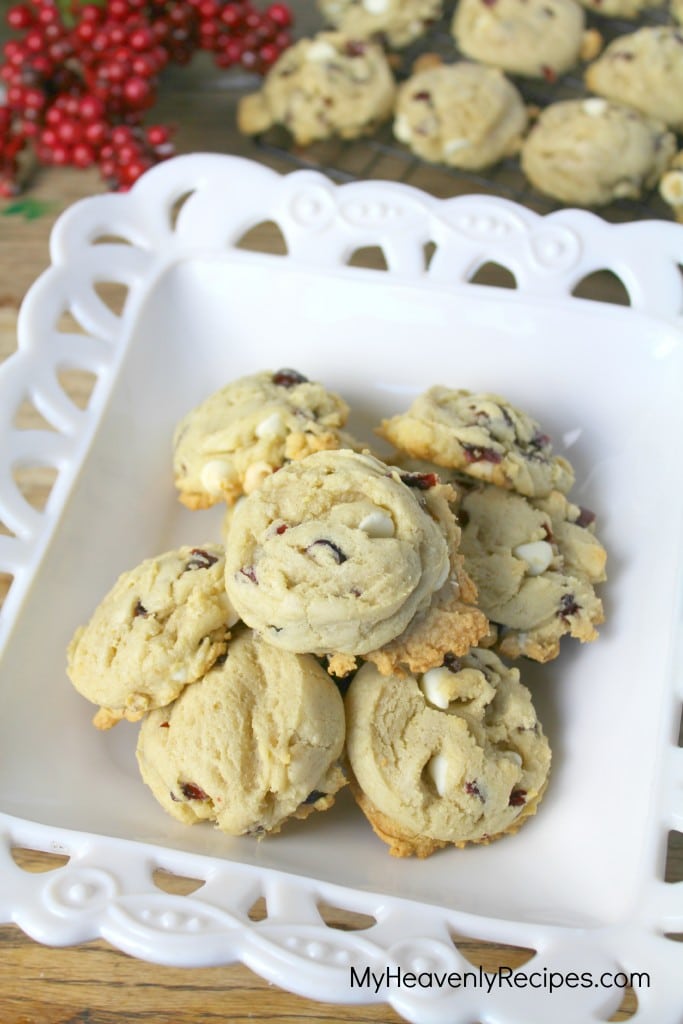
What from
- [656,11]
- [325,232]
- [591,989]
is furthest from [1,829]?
[656,11]

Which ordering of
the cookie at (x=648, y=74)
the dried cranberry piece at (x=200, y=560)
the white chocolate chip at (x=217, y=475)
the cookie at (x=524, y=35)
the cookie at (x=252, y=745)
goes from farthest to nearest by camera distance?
the cookie at (x=524, y=35) → the cookie at (x=648, y=74) → the white chocolate chip at (x=217, y=475) → the dried cranberry piece at (x=200, y=560) → the cookie at (x=252, y=745)

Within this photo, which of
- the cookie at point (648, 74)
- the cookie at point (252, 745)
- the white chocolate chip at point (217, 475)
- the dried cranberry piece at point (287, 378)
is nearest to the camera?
the cookie at point (252, 745)

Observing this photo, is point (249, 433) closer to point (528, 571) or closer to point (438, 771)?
point (528, 571)

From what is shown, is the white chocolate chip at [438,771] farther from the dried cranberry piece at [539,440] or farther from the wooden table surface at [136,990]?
the dried cranberry piece at [539,440]

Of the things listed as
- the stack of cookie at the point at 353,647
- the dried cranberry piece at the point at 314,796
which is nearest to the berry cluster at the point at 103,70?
the stack of cookie at the point at 353,647

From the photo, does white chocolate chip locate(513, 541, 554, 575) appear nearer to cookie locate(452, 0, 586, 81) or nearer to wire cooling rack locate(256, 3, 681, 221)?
wire cooling rack locate(256, 3, 681, 221)

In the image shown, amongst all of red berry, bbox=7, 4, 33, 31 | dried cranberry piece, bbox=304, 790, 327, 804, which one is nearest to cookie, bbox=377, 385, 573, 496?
dried cranberry piece, bbox=304, 790, 327, 804
